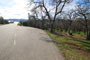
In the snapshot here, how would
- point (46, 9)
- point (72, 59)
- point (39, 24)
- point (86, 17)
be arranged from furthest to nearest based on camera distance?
point (39, 24) → point (46, 9) → point (86, 17) → point (72, 59)

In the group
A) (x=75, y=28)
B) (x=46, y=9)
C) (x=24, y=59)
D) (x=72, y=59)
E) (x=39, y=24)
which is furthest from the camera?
(x=75, y=28)

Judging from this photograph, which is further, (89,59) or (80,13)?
(80,13)

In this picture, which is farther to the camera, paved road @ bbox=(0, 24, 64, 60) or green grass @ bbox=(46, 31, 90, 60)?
green grass @ bbox=(46, 31, 90, 60)

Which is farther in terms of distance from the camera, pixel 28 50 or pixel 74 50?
pixel 74 50

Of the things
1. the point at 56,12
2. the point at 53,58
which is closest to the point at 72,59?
the point at 53,58

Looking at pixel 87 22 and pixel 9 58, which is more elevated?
pixel 87 22

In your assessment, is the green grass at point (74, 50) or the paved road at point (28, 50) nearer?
→ the paved road at point (28, 50)

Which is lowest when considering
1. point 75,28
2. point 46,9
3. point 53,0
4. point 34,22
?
point 75,28

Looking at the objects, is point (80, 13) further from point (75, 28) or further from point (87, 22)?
point (75, 28)

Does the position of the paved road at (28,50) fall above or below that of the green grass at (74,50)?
above

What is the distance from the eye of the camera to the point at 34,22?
54.7 meters

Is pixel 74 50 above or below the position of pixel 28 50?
below

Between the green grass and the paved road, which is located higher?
the paved road

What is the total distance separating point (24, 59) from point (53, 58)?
1.64 m
